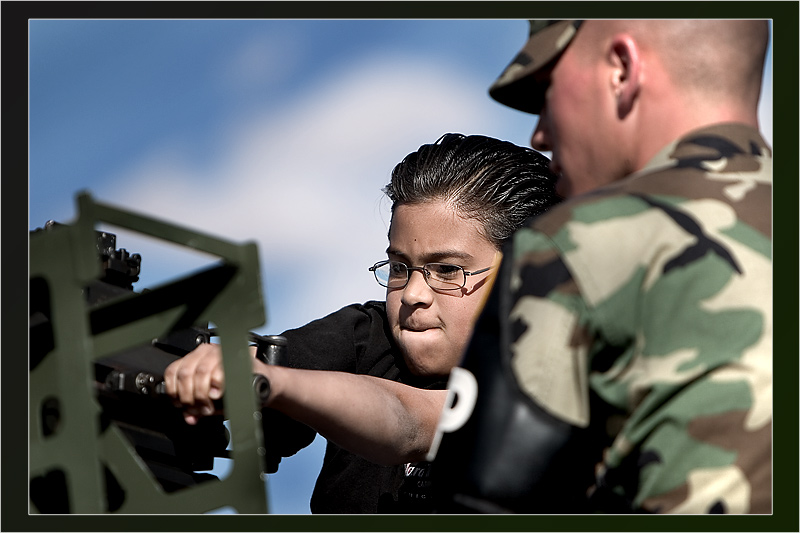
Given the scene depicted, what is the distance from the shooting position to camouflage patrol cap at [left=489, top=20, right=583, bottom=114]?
7.00ft

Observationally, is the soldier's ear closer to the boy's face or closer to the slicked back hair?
the boy's face

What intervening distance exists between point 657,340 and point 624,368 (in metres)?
0.07

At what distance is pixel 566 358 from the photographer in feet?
5.75

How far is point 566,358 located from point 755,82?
704 millimetres

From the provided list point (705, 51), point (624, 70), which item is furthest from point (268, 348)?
point (705, 51)

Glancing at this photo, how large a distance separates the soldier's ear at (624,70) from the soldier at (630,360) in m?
0.17

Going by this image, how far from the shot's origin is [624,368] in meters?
1.79

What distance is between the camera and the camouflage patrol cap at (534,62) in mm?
2135

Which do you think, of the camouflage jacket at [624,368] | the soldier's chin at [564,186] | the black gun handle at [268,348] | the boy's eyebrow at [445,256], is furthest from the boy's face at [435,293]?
the camouflage jacket at [624,368]

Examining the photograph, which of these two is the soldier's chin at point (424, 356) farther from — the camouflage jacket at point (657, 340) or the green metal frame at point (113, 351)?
the camouflage jacket at point (657, 340)

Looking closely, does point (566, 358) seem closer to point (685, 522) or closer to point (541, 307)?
point (541, 307)

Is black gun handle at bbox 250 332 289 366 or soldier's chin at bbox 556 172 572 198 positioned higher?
soldier's chin at bbox 556 172 572 198

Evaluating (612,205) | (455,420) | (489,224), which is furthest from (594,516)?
(489,224)

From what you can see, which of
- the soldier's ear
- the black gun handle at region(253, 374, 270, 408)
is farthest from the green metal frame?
the soldier's ear
